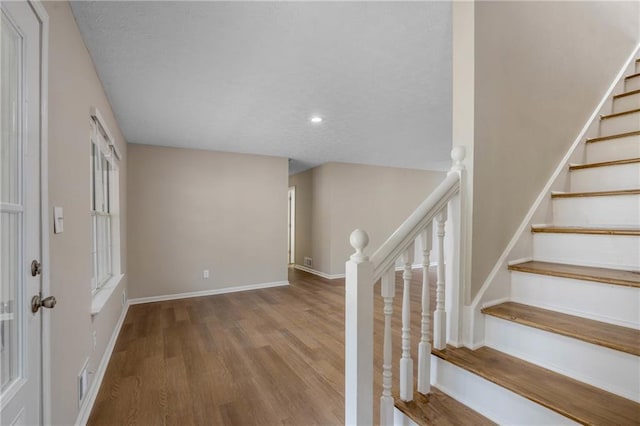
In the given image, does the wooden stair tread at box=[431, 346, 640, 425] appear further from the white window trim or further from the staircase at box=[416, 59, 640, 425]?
the white window trim

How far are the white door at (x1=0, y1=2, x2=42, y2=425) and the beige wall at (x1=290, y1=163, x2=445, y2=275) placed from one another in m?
4.77

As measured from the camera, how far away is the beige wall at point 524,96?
1.40 meters

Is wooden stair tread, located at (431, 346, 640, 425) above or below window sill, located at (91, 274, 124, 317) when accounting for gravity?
above

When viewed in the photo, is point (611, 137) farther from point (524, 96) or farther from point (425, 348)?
point (425, 348)

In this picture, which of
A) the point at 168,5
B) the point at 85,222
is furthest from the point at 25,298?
the point at 168,5

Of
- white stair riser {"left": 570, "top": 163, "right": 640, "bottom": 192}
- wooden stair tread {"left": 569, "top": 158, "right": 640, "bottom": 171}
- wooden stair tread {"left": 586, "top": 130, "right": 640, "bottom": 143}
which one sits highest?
wooden stair tread {"left": 586, "top": 130, "right": 640, "bottom": 143}

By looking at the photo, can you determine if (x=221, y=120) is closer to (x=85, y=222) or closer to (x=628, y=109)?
(x=85, y=222)

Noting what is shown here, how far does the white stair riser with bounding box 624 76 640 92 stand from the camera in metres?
2.16

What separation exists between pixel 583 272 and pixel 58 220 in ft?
7.94

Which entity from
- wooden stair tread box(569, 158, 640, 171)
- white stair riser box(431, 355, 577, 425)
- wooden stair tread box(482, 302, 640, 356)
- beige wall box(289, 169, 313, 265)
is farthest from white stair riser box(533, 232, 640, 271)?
beige wall box(289, 169, 313, 265)

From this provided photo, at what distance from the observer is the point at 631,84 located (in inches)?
85.7

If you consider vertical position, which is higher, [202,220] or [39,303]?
[202,220]

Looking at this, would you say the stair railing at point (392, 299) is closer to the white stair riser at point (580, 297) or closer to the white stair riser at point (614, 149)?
the white stair riser at point (580, 297)

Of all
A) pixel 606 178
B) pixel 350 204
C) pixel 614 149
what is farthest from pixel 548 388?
pixel 350 204
